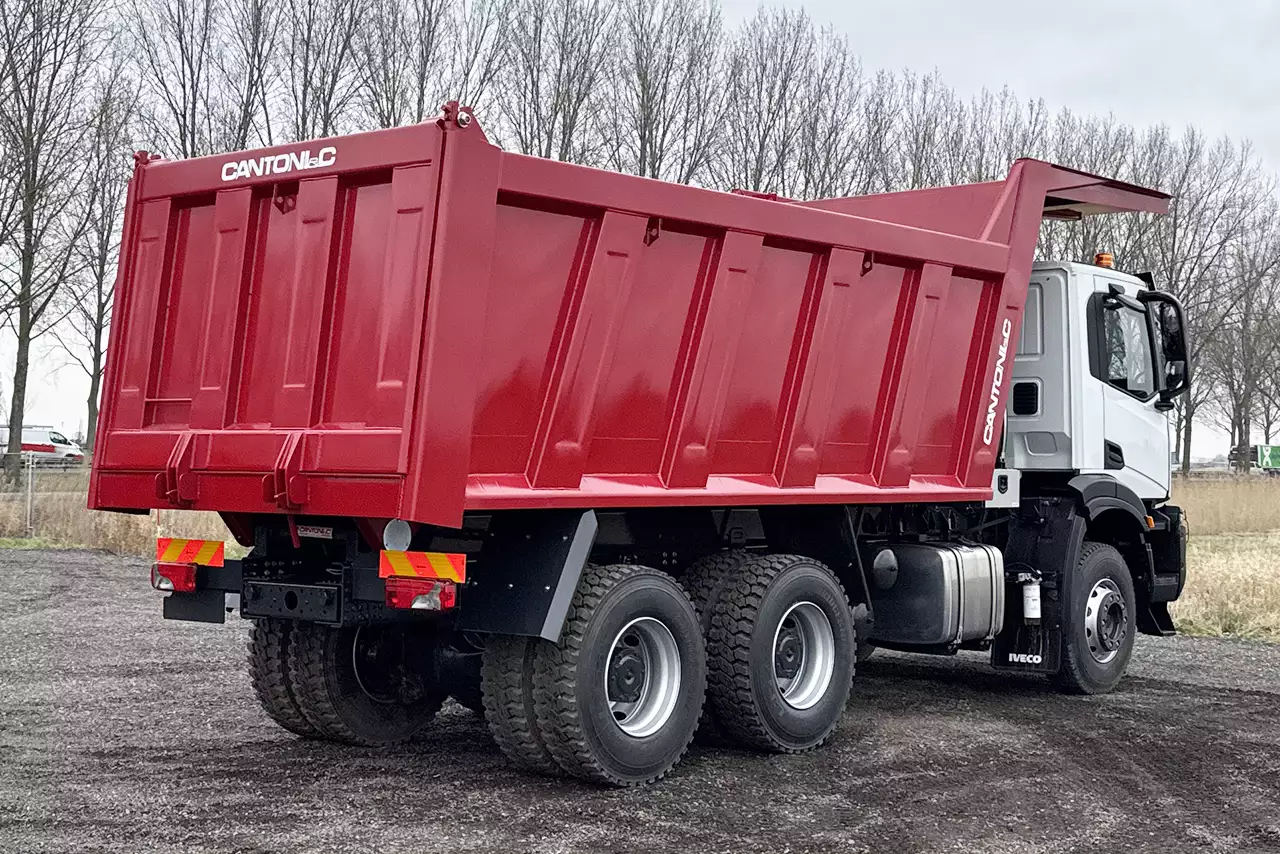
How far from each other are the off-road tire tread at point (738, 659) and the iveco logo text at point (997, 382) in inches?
90.5

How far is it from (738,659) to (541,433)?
5.73ft

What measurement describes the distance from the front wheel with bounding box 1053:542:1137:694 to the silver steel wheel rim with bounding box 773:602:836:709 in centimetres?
250

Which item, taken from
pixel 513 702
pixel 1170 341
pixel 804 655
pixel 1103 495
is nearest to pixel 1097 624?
pixel 1103 495

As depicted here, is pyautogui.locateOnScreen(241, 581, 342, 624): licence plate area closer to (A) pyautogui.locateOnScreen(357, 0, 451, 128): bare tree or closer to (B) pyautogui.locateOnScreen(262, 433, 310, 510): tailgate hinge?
(B) pyautogui.locateOnScreen(262, 433, 310, 510): tailgate hinge

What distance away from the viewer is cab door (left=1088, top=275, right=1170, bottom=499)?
976cm

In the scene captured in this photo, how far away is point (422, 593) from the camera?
596 centimetres

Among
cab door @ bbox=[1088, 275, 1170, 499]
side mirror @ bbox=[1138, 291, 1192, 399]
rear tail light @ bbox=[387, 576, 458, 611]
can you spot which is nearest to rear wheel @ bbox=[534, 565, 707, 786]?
rear tail light @ bbox=[387, 576, 458, 611]

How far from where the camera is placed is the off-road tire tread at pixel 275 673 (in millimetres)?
7211

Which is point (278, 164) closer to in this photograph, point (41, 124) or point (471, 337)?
point (471, 337)

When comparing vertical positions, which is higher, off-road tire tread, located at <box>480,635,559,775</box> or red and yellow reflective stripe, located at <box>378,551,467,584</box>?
red and yellow reflective stripe, located at <box>378,551,467,584</box>

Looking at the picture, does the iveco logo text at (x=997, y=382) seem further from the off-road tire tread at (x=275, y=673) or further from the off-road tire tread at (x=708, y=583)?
Result: the off-road tire tread at (x=275, y=673)

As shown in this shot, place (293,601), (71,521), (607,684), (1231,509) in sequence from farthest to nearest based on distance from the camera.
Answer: (1231,509) < (71,521) < (607,684) < (293,601)

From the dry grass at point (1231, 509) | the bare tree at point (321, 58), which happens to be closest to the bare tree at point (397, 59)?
the bare tree at point (321, 58)

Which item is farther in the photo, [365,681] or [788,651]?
[788,651]
